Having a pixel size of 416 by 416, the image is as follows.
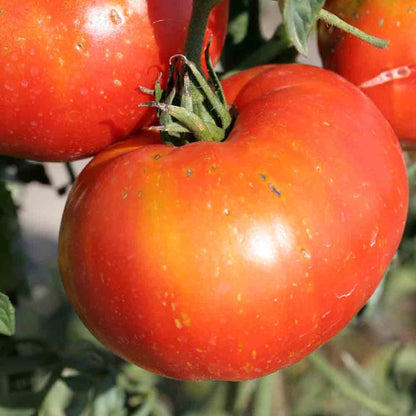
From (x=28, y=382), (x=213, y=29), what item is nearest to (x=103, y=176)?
(x=213, y=29)

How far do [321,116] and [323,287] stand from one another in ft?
0.44

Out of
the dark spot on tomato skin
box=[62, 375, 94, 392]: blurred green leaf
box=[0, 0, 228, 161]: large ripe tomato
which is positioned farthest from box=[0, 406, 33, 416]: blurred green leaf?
the dark spot on tomato skin

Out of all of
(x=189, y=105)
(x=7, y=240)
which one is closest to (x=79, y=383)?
(x=7, y=240)

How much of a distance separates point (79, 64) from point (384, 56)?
11.0 inches

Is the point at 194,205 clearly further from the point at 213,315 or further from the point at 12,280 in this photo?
the point at 12,280

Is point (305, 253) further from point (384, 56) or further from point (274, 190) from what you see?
point (384, 56)

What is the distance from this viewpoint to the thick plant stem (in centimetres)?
55

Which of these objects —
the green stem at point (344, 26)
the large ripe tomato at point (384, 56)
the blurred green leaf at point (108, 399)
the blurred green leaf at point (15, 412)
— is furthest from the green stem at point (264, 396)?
the green stem at point (344, 26)

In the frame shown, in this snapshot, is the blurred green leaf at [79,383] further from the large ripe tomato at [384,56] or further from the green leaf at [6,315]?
the large ripe tomato at [384,56]

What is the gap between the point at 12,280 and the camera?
3.21ft

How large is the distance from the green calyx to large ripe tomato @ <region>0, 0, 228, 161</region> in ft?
0.07

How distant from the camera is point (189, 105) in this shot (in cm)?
57

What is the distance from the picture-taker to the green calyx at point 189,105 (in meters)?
0.57

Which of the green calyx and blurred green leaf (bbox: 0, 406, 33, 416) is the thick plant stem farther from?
blurred green leaf (bbox: 0, 406, 33, 416)
